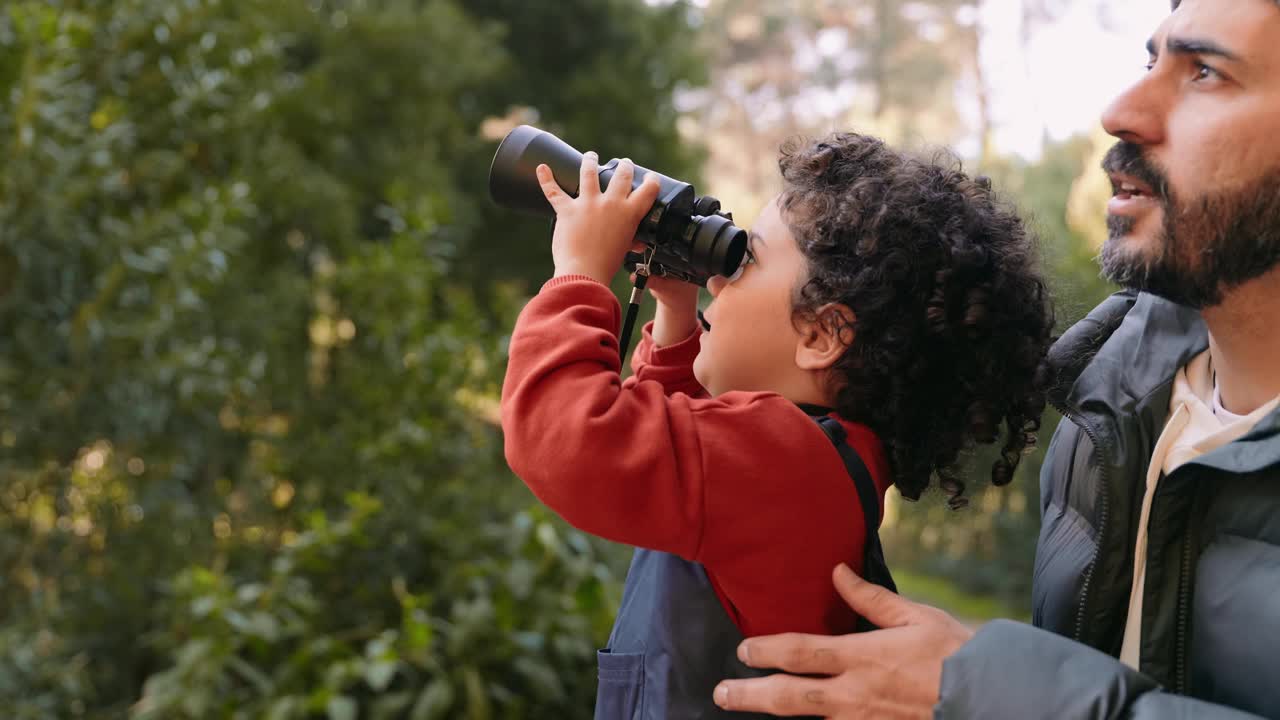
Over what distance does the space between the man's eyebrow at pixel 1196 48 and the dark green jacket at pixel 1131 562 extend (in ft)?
A: 1.09

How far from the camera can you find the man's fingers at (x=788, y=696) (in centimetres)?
101

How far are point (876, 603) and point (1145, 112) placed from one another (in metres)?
0.56

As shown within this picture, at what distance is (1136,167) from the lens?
3.66 ft

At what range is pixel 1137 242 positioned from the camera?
1.11m

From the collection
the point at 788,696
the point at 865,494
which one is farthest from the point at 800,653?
the point at 865,494

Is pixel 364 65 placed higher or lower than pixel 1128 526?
higher

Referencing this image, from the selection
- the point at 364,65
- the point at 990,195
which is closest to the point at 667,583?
the point at 990,195

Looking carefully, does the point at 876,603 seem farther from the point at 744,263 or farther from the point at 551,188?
Answer: the point at 551,188

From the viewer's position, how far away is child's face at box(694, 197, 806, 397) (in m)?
1.18

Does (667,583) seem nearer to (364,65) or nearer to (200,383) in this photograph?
(200,383)

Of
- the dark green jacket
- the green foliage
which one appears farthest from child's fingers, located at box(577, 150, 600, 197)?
the green foliage

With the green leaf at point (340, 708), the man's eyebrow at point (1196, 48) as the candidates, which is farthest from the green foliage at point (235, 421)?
the man's eyebrow at point (1196, 48)

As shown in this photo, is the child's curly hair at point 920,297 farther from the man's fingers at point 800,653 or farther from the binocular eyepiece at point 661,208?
the man's fingers at point 800,653

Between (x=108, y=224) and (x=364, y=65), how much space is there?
187cm
